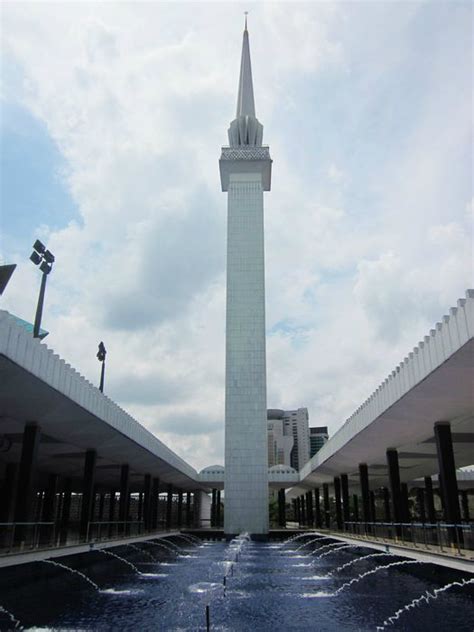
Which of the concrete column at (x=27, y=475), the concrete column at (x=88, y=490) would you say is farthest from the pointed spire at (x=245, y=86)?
the concrete column at (x=27, y=475)

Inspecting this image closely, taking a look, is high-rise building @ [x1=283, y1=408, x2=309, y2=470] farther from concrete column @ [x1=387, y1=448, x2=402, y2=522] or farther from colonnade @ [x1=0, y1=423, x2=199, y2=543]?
concrete column @ [x1=387, y1=448, x2=402, y2=522]

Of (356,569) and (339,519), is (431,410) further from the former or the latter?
(339,519)

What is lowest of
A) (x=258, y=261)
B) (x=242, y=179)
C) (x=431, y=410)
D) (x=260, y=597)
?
(x=260, y=597)

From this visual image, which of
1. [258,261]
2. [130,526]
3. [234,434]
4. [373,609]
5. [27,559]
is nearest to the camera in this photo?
[373,609]

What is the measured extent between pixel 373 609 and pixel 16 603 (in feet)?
23.6

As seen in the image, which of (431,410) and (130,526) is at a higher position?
(431,410)

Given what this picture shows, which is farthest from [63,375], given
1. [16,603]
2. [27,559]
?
[16,603]

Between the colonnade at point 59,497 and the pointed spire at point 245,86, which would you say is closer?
the colonnade at point 59,497

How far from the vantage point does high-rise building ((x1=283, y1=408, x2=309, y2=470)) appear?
159m

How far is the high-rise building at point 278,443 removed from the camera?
478ft

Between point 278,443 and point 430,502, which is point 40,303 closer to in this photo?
point 430,502

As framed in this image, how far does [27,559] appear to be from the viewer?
16438 mm

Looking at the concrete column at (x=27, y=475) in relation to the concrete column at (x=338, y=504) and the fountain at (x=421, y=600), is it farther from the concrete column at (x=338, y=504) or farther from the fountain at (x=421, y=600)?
the concrete column at (x=338, y=504)

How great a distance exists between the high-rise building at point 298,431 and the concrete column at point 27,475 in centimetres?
14352
